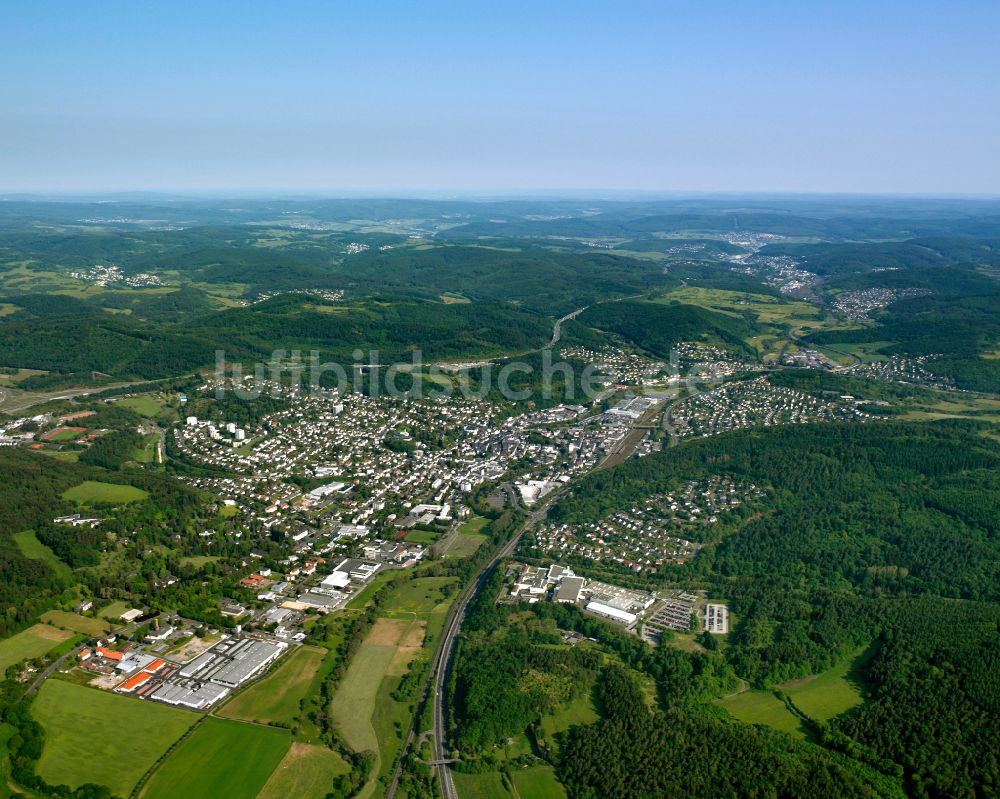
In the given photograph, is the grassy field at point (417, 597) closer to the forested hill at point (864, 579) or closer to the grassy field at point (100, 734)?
the forested hill at point (864, 579)

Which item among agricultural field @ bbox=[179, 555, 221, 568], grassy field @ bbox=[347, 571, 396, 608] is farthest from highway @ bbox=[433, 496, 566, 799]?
agricultural field @ bbox=[179, 555, 221, 568]

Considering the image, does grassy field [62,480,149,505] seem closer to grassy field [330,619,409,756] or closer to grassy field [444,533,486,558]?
grassy field [444,533,486,558]

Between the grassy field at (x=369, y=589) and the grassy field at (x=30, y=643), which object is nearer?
the grassy field at (x=30, y=643)

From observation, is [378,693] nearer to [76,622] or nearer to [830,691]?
[76,622]

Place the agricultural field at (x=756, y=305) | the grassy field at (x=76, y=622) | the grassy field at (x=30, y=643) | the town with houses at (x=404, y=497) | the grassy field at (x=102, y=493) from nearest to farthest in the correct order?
the grassy field at (x=30, y=643), the town with houses at (x=404, y=497), the grassy field at (x=76, y=622), the grassy field at (x=102, y=493), the agricultural field at (x=756, y=305)

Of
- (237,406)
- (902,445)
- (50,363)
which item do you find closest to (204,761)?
(237,406)

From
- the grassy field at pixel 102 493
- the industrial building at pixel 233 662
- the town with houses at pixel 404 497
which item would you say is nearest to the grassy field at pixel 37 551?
the town with houses at pixel 404 497

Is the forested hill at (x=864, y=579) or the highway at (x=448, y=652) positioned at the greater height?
the forested hill at (x=864, y=579)
